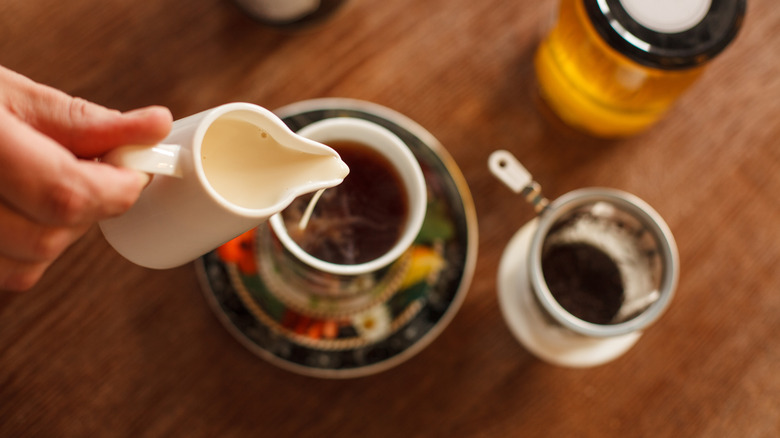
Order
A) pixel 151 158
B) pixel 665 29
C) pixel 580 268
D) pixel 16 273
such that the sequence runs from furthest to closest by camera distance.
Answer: pixel 580 268
pixel 665 29
pixel 16 273
pixel 151 158

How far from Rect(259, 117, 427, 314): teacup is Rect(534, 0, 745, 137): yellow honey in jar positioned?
0.87 ft

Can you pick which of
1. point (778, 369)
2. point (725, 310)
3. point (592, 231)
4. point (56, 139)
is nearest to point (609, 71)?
point (592, 231)

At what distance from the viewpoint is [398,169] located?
0.65 m

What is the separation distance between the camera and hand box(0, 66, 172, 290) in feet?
1.39

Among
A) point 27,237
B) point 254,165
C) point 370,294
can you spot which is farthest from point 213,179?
point 370,294

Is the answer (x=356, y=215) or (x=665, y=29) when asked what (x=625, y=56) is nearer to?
(x=665, y=29)

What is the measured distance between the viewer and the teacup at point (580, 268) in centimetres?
70

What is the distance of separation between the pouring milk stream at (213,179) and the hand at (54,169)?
0.7 inches

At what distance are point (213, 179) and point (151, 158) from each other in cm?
6

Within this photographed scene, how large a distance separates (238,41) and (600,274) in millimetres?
588

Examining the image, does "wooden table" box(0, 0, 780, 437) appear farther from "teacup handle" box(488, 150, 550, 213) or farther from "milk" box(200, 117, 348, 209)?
"milk" box(200, 117, 348, 209)

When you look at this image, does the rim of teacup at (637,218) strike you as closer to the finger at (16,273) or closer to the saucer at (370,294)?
the saucer at (370,294)

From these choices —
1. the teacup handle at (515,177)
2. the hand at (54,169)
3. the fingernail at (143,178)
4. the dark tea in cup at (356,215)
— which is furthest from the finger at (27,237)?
the teacup handle at (515,177)

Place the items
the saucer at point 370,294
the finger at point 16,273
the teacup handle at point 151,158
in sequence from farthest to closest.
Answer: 1. the saucer at point 370,294
2. the finger at point 16,273
3. the teacup handle at point 151,158
